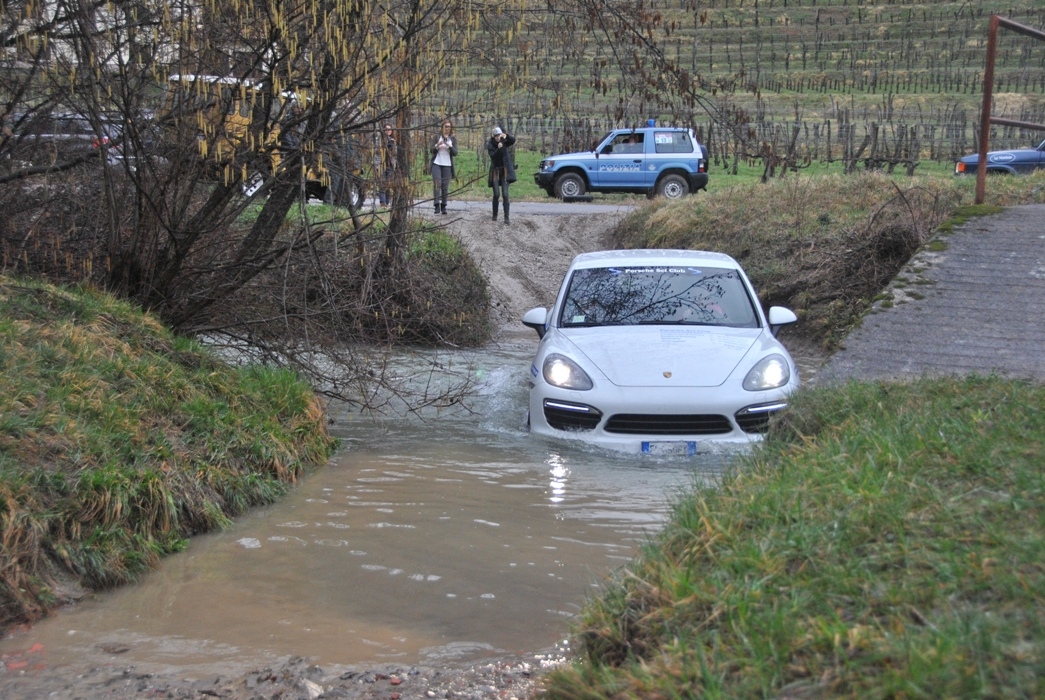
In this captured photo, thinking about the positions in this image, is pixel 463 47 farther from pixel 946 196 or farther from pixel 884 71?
pixel 884 71

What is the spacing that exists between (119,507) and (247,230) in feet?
13.7

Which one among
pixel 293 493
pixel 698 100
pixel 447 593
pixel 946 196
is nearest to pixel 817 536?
pixel 447 593

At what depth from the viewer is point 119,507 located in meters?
5.44

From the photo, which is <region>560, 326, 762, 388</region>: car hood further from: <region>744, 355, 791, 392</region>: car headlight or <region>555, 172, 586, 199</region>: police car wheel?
<region>555, 172, 586, 199</region>: police car wheel

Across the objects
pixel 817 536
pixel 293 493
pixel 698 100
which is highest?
pixel 698 100

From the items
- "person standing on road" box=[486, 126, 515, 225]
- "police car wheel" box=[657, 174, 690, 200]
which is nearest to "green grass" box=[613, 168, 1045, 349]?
"person standing on road" box=[486, 126, 515, 225]

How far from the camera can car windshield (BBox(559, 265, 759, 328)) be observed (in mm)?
8406

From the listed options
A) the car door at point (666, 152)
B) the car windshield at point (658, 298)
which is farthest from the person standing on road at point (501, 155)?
the car windshield at point (658, 298)

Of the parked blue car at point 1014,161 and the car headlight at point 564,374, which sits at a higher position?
the parked blue car at point 1014,161

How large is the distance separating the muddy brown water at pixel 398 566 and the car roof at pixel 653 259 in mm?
1835

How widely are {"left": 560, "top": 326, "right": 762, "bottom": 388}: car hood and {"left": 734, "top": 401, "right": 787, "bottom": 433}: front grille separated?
265mm

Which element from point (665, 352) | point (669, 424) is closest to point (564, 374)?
point (665, 352)

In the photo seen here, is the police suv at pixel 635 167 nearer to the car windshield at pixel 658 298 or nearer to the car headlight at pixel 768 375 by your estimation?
the car windshield at pixel 658 298

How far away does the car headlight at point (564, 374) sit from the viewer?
7.49m
